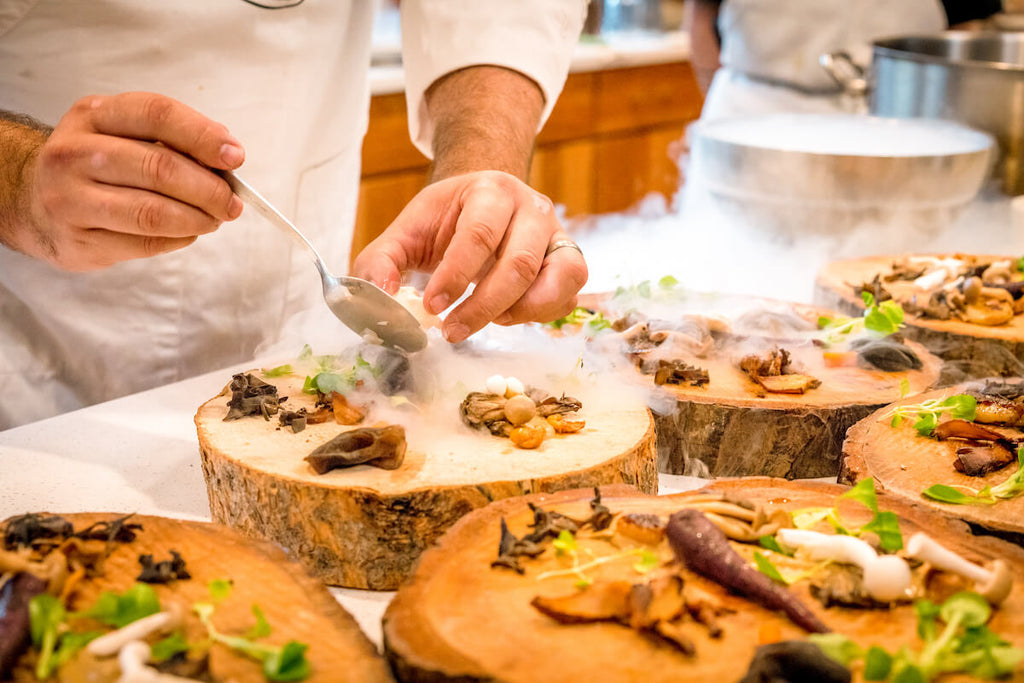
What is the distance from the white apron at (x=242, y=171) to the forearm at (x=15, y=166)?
31 cm

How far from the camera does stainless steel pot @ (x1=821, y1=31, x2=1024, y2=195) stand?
2467 millimetres

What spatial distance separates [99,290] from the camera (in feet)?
6.40

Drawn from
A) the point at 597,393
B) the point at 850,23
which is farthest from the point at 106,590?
the point at 850,23

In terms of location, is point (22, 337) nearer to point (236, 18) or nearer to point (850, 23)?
point (236, 18)

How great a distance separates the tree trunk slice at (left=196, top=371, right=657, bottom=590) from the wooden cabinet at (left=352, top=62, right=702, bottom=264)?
116 inches

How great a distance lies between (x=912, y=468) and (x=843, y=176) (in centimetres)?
107

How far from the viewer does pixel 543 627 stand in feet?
3.07

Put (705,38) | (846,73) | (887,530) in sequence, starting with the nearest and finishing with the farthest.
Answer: (887,530), (846,73), (705,38)

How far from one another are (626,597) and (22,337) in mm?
1481

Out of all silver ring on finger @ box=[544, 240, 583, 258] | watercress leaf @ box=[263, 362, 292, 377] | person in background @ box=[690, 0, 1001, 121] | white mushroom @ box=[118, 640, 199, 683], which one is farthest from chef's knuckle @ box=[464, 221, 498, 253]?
person in background @ box=[690, 0, 1001, 121]

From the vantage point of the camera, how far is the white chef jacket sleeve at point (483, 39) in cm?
213

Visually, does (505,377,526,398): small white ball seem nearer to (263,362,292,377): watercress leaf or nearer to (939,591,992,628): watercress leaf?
(263,362,292,377): watercress leaf

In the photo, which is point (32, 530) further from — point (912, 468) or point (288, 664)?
point (912, 468)

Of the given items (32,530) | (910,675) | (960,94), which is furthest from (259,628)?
(960,94)
